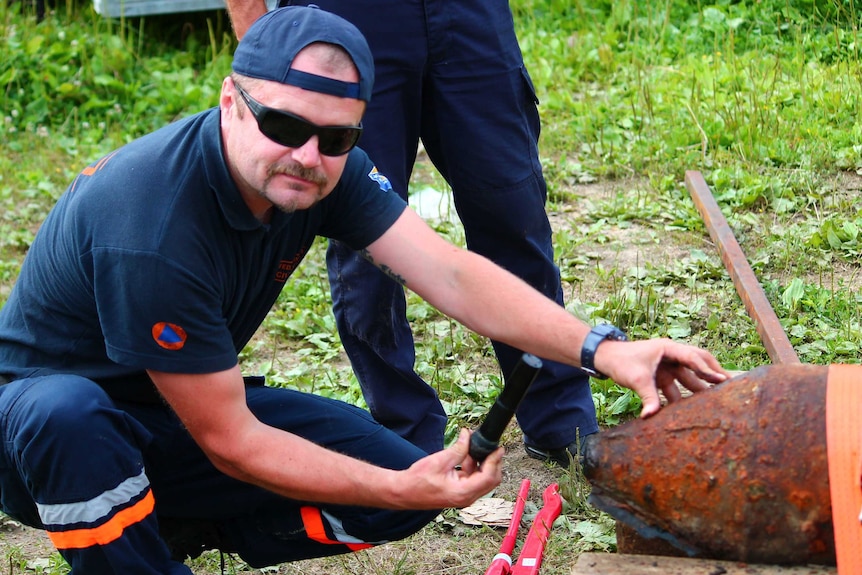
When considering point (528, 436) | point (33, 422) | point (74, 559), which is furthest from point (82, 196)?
point (528, 436)

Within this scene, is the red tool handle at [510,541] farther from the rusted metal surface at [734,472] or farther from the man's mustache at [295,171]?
the man's mustache at [295,171]

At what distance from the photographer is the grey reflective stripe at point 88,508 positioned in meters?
2.35

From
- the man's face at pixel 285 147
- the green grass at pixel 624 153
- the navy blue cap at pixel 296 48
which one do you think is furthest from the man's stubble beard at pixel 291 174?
the green grass at pixel 624 153

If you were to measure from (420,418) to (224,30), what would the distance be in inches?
209

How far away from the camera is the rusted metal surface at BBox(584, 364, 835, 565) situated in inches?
76.0

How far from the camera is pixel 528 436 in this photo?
3580 mm

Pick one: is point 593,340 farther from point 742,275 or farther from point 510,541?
point 742,275

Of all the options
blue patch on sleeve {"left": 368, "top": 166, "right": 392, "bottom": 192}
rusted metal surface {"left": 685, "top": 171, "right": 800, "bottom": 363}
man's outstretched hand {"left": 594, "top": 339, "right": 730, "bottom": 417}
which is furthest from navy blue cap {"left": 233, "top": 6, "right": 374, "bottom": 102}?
rusted metal surface {"left": 685, "top": 171, "right": 800, "bottom": 363}

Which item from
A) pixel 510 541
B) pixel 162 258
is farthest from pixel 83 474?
pixel 510 541

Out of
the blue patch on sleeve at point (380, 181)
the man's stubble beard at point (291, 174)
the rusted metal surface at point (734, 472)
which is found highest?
the man's stubble beard at point (291, 174)

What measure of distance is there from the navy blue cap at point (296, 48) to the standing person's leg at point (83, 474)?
2.76 ft

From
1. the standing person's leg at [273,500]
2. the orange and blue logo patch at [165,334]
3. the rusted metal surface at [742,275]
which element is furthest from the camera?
the rusted metal surface at [742,275]

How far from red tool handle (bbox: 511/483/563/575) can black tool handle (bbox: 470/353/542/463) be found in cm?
73

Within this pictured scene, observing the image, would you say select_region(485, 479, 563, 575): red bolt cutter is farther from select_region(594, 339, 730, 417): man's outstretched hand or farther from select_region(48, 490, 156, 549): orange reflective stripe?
select_region(48, 490, 156, 549): orange reflective stripe
